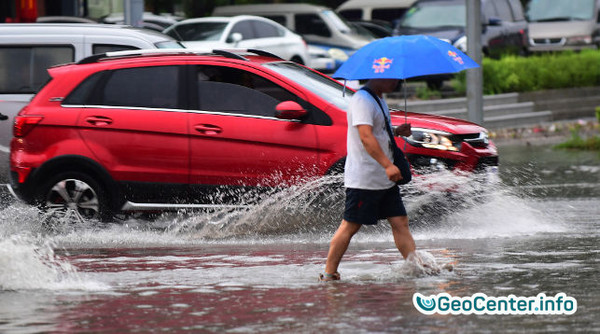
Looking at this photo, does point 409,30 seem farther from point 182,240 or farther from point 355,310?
point 355,310

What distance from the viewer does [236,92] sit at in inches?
444

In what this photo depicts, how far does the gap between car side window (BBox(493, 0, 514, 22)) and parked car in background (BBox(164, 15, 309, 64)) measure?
17.7ft

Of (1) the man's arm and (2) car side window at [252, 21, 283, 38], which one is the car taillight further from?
(2) car side window at [252, 21, 283, 38]

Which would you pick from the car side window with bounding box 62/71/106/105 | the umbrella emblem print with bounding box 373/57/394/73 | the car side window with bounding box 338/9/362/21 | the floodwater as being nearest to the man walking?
the umbrella emblem print with bounding box 373/57/394/73

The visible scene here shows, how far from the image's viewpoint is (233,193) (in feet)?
36.2

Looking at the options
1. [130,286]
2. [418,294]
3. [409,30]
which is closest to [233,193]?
[130,286]

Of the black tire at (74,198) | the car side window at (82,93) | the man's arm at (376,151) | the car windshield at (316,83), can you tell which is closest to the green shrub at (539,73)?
the car windshield at (316,83)

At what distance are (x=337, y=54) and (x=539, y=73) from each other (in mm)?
4803

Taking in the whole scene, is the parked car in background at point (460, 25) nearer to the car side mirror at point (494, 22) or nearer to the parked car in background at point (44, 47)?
the car side mirror at point (494, 22)

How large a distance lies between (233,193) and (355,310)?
369 cm

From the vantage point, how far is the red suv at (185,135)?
10.9 metres

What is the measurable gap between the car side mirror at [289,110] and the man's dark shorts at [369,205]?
92.4 inches

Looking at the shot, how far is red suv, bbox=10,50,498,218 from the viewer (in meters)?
10.9

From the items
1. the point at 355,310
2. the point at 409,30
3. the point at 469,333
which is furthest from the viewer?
the point at 409,30
